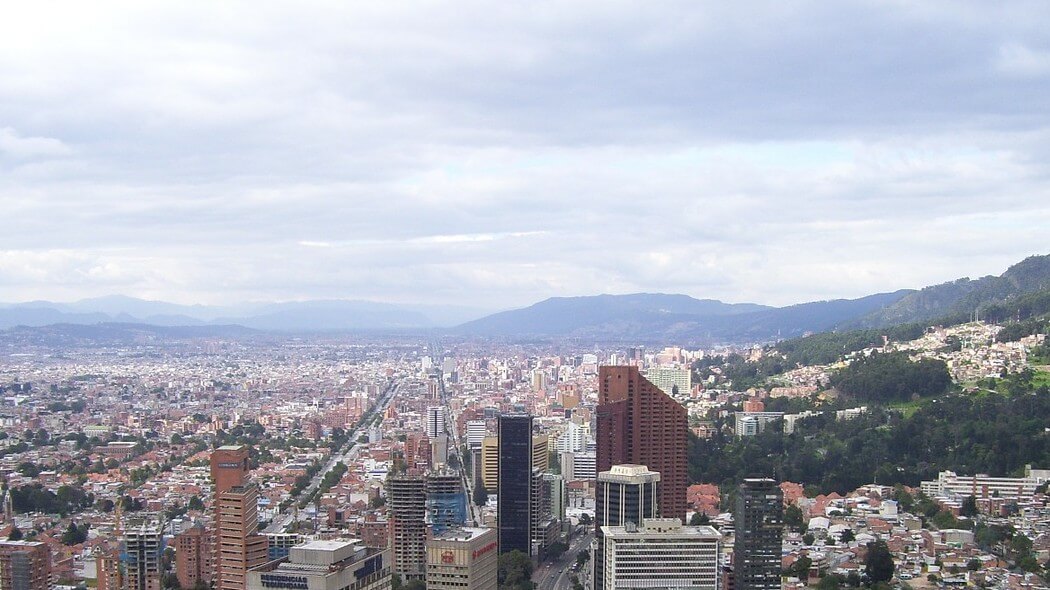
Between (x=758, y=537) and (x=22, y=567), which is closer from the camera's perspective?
(x=758, y=537)

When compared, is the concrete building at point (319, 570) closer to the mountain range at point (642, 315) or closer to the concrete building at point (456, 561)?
the concrete building at point (456, 561)

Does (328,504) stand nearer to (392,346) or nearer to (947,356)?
(947,356)

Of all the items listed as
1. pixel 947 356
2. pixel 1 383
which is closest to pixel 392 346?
pixel 1 383

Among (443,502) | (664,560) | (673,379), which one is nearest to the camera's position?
(664,560)

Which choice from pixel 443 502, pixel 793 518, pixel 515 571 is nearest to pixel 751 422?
pixel 793 518

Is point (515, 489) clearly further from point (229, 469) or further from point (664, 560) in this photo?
point (664, 560)

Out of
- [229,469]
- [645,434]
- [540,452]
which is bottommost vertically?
[540,452]

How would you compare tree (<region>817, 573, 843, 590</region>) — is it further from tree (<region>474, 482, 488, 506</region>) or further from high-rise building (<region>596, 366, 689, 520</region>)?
tree (<region>474, 482, 488, 506</region>)

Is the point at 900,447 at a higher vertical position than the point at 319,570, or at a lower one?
lower
